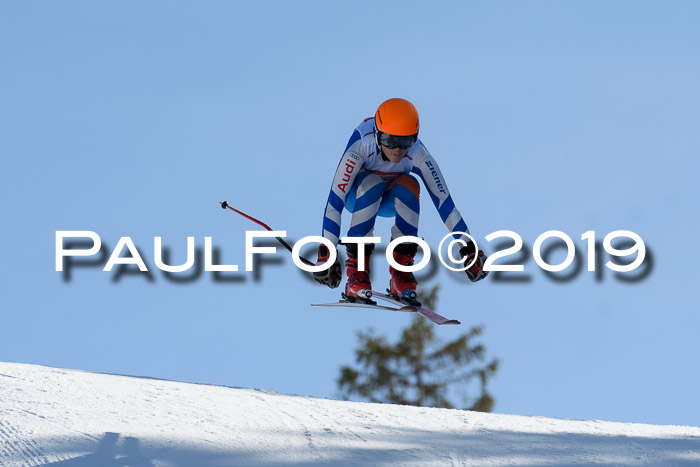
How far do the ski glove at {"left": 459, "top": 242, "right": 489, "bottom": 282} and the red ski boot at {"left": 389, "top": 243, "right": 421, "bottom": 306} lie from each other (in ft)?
1.53

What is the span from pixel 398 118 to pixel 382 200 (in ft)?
3.00

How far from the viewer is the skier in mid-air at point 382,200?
8859mm

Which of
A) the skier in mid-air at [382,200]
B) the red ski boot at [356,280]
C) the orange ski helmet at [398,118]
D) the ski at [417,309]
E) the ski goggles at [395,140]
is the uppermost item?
the orange ski helmet at [398,118]

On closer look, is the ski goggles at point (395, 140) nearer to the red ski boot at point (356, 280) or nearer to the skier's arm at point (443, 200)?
the skier's arm at point (443, 200)

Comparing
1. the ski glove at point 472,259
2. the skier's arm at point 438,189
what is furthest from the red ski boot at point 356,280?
the ski glove at point 472,259

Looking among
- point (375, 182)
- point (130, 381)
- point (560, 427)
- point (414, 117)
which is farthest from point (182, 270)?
point (560, 427)

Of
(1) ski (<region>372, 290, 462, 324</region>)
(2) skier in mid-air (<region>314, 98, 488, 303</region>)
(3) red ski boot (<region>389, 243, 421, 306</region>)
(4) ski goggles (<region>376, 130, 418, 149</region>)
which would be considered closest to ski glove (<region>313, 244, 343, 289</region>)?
(2) skier in mid-air (<region>314, 98, 488, 303</region>)

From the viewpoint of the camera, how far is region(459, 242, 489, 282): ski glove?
894 cm

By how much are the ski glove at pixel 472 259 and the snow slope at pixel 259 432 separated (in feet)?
4.32

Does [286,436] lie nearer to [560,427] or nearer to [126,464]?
[126,464]

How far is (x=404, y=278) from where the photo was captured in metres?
9.23

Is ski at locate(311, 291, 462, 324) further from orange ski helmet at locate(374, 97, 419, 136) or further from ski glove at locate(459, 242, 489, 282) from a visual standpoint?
orange ski helmet at locate(374, 97, 419, 136)

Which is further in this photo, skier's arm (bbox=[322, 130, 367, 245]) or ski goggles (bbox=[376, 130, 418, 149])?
skier's arm (bbox=[322, 130, 367, 245])

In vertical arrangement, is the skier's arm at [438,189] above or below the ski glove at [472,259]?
above
